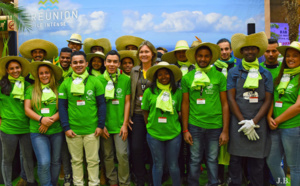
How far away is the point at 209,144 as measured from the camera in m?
3.20

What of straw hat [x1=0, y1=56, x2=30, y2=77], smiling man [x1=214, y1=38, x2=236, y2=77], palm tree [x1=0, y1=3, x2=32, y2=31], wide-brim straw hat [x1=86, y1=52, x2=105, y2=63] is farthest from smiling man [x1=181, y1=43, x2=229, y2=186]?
palm tree [x1=0, y1=3, x2=32, y2=31]

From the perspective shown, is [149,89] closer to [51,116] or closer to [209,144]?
[209,144]

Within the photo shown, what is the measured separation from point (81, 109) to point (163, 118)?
1.09 metres

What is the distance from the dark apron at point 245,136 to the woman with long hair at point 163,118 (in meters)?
0.72

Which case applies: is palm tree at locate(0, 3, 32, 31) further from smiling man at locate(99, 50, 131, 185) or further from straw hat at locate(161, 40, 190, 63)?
straw hat at locate(161, 40, 190, 63)

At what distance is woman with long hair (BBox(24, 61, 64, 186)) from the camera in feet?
10.8

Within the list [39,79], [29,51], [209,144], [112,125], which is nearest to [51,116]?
[39,79]

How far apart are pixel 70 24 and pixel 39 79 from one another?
224 inches

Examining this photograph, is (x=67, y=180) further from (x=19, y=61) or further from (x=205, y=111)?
(x=205, y=111)

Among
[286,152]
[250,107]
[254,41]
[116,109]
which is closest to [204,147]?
[250,107]

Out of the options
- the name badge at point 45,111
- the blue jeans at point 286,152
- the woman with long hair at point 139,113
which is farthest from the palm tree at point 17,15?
the blue jeans at point 286,152

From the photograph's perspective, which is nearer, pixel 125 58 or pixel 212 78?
pixel 212 78

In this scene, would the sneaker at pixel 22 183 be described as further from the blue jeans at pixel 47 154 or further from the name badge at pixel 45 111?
the name badge at pixel 45 111

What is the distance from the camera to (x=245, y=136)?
311cm
